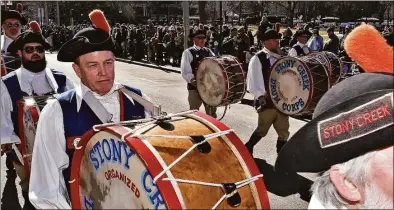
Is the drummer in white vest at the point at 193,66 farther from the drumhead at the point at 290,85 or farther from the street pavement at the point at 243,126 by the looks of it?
the drumhead at the point at 290,85

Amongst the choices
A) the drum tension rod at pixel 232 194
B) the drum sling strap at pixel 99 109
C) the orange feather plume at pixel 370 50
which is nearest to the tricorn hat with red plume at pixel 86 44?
the drum sling strap at pixel 99 109

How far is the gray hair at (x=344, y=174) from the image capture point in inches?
48.3

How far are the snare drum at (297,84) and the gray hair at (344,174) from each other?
4.80 m

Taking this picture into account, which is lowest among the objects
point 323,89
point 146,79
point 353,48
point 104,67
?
point 146,79

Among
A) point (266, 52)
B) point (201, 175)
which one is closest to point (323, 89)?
point (266, 52)

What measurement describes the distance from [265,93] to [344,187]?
494 centimetres

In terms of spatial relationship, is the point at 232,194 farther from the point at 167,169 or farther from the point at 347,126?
the point at 347,126

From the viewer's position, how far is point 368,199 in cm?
122

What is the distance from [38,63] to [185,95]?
283 inches

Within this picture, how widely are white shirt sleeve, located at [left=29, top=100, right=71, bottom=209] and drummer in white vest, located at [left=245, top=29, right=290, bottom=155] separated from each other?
370cm

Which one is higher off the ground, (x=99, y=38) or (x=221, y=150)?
(x=99, y=38)

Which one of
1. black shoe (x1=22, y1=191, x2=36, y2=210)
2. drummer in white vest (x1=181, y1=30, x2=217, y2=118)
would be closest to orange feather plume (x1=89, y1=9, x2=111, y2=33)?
black shoe (x1=22, y1=191, x2=36, y2=210)

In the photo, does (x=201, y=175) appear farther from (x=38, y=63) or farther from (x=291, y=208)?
(x=38, y=63)

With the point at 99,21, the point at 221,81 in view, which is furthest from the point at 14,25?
the point at 99,21
